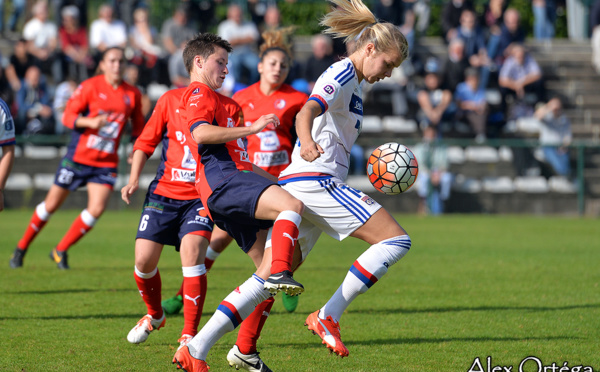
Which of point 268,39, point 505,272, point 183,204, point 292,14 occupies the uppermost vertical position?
point 292,14

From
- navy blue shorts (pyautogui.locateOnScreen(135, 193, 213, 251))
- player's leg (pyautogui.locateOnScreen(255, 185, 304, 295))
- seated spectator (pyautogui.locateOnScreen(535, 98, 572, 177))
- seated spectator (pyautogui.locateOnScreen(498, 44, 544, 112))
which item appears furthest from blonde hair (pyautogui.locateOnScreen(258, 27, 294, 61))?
seated spectator (pyautogui.locateOnScreen(498, 44, 544, 112))

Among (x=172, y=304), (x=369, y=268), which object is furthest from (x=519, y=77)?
(x=369, y=268)

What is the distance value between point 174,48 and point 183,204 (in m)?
13.4

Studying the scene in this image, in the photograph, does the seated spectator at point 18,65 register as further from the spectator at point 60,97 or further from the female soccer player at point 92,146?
the female soccer player at point 92,146

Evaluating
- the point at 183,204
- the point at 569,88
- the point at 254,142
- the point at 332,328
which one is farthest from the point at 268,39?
the point at 569,88

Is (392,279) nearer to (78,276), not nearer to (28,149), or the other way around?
(78,276)

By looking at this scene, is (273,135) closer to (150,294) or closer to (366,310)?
(366,310)

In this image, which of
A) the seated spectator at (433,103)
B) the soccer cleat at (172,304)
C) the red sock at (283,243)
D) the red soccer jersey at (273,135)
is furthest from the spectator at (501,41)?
the red sock at (283,243)

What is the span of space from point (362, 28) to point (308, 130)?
3.11 ft

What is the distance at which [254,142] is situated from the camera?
714cm

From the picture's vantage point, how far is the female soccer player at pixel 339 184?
4.47m

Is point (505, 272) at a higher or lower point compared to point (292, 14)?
lower

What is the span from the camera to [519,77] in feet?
63.3

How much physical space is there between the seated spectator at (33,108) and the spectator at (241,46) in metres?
4.01
